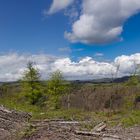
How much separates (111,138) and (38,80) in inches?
1672

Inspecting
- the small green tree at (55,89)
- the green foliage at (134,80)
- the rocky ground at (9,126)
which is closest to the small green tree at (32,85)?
the small green tree at (55,89)

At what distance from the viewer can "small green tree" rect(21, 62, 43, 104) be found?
189 ft

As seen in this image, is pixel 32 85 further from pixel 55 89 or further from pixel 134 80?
pixel 134 80

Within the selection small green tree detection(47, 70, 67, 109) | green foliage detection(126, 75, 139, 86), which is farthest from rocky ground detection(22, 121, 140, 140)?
small green tree detection(47, 70, 67, 109)

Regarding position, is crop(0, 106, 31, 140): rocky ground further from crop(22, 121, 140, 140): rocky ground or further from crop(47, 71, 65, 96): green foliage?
crop(47, 71, 65, 96): green foliage

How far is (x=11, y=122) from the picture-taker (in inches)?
749

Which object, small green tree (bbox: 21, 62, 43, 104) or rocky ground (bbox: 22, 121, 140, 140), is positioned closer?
rocky ground (bbox: 22, 121, 140, 140)

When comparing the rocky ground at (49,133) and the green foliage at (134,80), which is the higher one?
the green foliage at (134,80)

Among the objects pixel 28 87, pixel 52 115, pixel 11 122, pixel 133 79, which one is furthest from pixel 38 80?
pixel 11 122

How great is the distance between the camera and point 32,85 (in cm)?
5825

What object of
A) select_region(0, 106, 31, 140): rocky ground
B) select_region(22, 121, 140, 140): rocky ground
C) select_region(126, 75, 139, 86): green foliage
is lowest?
select_region(22, 121, 140, 140): rocky ground

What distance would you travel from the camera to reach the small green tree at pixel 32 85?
57500 mm

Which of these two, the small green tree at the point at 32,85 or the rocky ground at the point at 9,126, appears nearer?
the rocky ground at the point at 9,126

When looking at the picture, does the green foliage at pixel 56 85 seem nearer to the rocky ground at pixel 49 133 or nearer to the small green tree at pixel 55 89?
the small green tree at pixel 55 89
